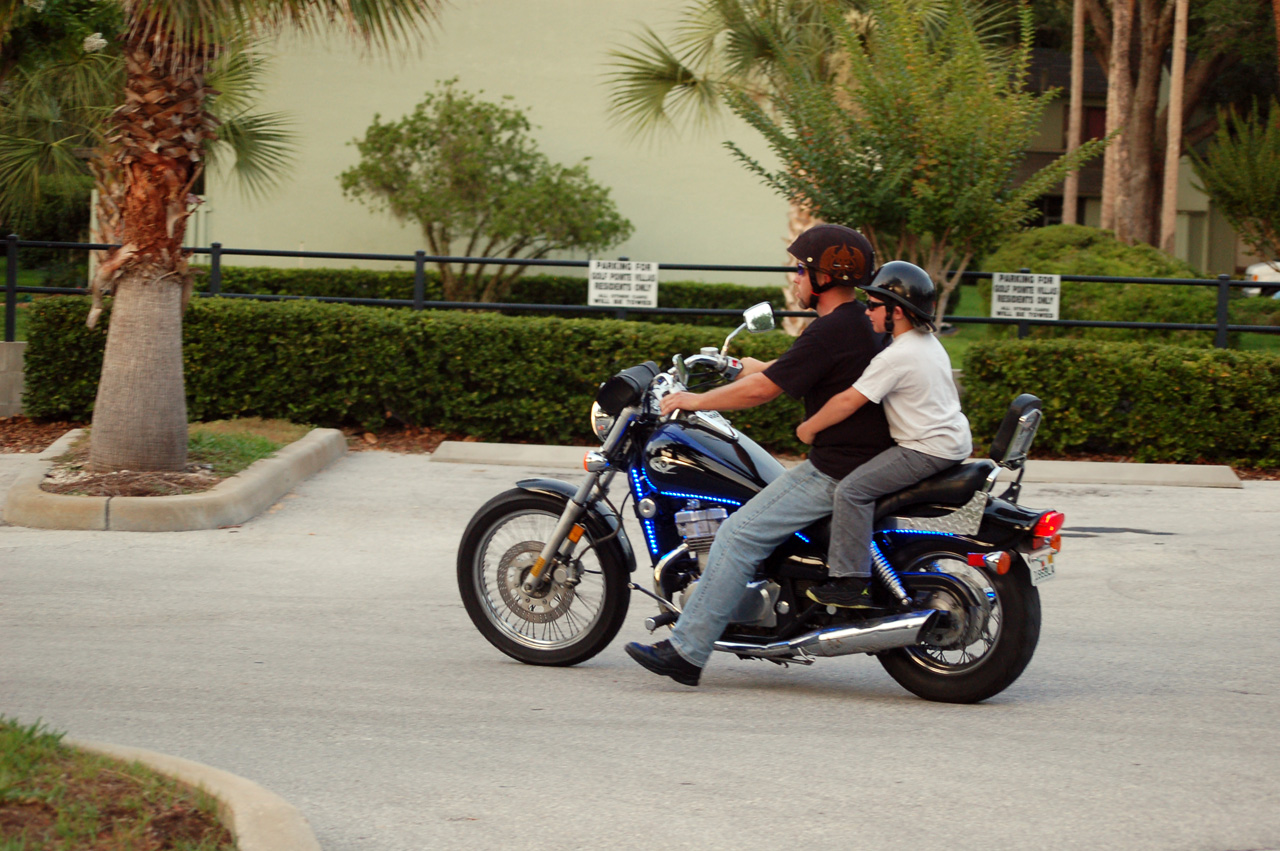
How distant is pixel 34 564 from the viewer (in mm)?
7223

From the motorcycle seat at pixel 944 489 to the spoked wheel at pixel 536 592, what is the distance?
1132 mm

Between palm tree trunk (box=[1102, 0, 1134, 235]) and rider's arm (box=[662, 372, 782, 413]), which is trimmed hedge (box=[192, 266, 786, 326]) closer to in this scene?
palm tree trunk (box=[1102, 0, 1134, 235])

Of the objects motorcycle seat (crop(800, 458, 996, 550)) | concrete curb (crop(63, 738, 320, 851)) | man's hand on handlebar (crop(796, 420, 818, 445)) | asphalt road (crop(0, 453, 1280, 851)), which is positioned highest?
man's hand on handlebar (crop(796, 420, 818, 445))

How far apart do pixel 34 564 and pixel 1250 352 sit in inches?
379

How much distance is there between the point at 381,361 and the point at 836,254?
705 centimetres

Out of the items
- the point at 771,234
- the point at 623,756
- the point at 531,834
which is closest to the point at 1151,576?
the point at 623,756

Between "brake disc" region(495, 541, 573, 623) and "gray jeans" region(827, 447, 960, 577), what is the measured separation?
1206 mm

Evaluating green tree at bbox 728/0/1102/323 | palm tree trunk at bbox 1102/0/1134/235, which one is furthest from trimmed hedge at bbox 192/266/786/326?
palm tree trunk at bbox 1102/0/1134/235

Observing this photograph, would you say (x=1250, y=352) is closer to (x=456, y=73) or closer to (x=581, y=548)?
(x=581, y=548)

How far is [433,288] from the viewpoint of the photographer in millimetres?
19859

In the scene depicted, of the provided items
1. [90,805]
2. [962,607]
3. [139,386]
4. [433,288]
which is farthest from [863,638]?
[433,288]

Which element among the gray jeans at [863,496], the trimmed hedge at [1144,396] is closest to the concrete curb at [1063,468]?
the trimmed hedge at [1144,396]

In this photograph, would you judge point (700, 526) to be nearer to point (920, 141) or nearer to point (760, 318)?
point (760, 318)

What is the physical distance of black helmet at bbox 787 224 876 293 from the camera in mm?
5035
